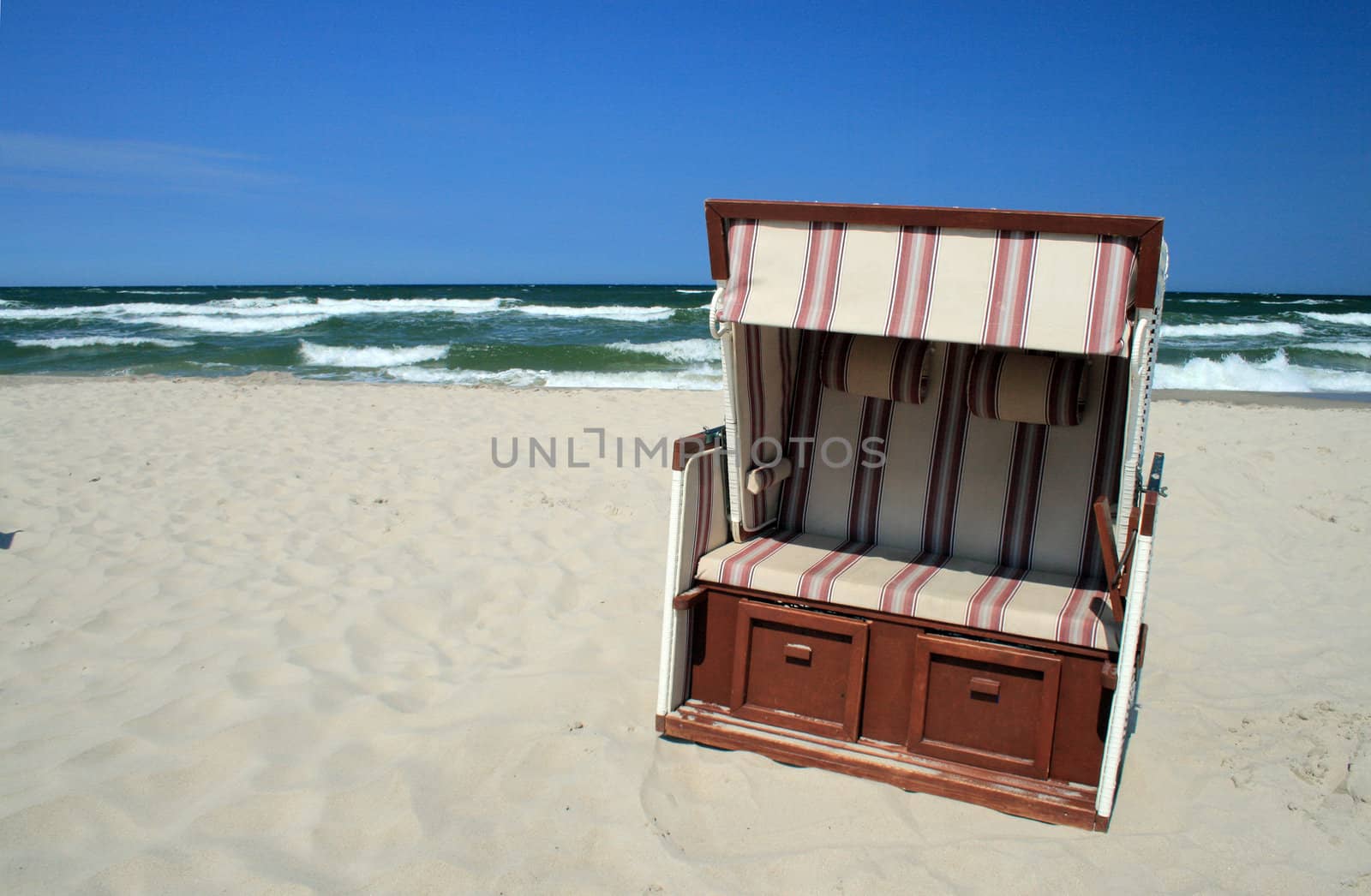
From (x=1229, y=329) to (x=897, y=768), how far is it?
969 inches

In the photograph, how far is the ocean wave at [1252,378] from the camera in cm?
1421

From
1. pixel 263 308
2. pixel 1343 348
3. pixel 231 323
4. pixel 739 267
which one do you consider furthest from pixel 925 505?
pixel 263 308

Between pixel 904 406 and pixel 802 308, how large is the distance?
98 cm

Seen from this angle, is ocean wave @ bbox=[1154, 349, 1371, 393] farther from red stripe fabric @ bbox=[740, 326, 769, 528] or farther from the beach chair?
red stripe fabric @ bbox=[740, 326, 769, 528]

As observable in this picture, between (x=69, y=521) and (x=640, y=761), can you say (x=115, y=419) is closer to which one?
(x=69, y=521)

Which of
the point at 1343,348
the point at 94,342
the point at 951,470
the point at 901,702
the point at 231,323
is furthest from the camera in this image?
the point at 231,323

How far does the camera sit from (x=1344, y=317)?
28.9 m

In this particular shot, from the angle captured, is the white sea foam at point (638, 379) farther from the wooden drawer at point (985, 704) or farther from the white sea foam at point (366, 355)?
the wooden drawer at point (985, 704)

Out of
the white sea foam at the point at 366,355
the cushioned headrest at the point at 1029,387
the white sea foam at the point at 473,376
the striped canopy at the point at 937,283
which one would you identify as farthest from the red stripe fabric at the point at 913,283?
the white sea foam at the point at 366,355

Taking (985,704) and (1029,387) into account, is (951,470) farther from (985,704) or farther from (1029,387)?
(985,704)

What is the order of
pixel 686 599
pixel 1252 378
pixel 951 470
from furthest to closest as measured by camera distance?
1. pixel 1252 378
2. pixel 951 470
3. pixel 686 599

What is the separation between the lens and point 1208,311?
31047 mm

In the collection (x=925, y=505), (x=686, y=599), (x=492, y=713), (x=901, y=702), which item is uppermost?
(x=925, y=505)

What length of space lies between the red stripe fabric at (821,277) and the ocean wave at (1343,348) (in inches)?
785
